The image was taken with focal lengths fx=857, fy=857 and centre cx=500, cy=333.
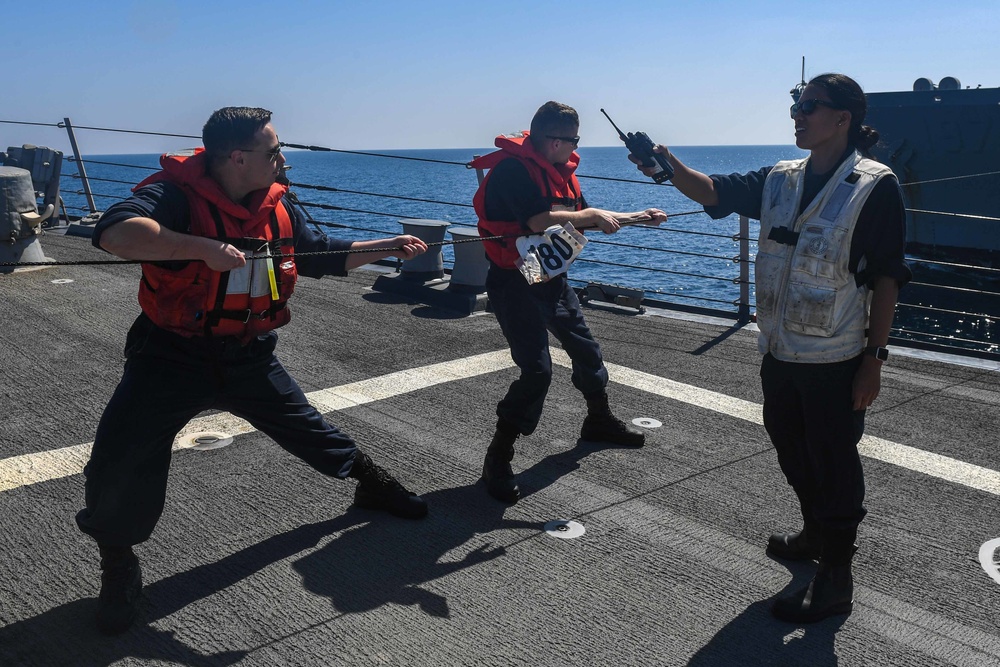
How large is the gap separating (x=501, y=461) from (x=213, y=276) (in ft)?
6.05

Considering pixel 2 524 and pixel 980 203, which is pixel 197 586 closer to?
pixel 2 524

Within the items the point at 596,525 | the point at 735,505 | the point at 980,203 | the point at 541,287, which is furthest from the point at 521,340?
the point at 980,203

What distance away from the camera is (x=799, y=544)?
3.77 m

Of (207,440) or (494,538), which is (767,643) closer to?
(494,538)

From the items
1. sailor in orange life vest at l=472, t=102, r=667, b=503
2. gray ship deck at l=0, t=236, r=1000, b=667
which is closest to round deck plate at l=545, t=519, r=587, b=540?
gray ship deck at l=0, t=236, r=1000, b=667

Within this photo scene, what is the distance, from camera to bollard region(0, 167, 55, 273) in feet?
30.0

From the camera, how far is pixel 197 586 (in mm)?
3418

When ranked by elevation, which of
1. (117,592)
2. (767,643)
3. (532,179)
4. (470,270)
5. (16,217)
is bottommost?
(767,643)

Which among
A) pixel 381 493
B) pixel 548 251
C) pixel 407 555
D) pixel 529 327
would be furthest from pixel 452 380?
pixel 407 555

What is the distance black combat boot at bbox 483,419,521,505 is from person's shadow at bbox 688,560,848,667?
1.40 metres

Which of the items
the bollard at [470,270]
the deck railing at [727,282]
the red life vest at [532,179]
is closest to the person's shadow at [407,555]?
the red life vest at [532,179]

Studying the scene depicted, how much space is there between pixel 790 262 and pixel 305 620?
2.32m

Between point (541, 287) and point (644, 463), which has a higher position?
point (541, 287)

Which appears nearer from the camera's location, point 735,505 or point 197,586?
point 197,586
